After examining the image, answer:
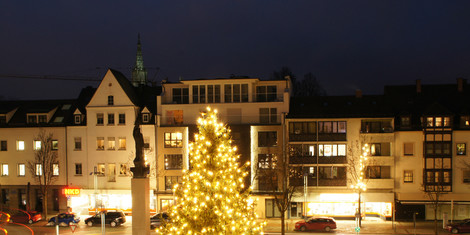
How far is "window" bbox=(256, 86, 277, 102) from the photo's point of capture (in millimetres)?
46969

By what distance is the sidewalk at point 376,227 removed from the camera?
38.2 metres

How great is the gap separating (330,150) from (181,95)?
18.2 meters

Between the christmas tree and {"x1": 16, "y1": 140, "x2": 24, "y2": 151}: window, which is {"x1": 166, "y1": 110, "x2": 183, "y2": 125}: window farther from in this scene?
the christmas tree

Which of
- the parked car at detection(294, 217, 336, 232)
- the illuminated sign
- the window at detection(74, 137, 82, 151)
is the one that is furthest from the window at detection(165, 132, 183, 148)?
the parked car at detection(294, 217, 336, 232)

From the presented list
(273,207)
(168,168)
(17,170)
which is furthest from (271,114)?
(17,170)

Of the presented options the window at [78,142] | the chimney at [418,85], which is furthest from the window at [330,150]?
the window at [78,142]

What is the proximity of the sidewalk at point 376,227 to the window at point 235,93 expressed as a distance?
14.0 metres

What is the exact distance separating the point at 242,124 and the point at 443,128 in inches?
824

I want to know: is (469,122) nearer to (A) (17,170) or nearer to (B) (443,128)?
(B) (443,128)

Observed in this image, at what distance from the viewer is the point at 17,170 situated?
4878cm

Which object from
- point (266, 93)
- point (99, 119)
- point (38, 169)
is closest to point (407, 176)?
point (266, 93)

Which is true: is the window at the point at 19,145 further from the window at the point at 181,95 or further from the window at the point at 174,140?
the window at the point at 181,95

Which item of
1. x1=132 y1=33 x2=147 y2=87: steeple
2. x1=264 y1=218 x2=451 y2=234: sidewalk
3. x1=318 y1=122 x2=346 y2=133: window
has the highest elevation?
x1=132 y1=33 x2=147 y2=87: steeple

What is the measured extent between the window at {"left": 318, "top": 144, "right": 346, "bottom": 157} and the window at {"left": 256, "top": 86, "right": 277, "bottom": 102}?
25.6 ft
